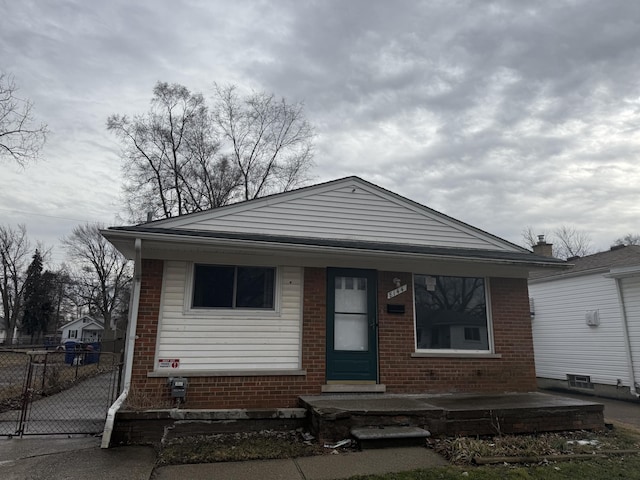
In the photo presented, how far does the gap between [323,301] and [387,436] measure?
248 cm

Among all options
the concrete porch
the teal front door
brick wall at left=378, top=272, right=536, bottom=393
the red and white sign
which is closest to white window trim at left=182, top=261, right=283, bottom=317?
the red and white sign

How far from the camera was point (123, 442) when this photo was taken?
5.38m

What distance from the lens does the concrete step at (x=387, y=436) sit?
5234mm

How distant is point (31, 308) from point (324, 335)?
54.7 meters

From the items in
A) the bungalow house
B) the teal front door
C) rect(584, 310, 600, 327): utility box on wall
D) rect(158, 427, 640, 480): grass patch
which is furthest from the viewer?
rect(584, 310, 600, 327): utility box on wall

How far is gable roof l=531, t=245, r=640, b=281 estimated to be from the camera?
37.8 ft

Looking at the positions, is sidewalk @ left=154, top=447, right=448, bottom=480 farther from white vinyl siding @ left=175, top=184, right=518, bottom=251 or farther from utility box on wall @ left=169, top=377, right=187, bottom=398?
white vinyl siding @ left=175, top=184, right=518, bottom=251

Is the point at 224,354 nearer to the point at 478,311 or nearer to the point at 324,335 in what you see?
the point at 324,335

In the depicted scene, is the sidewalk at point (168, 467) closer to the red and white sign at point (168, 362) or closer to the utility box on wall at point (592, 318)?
the red and white sign at point (168, 362)

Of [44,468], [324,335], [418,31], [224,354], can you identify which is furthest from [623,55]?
[44,468]

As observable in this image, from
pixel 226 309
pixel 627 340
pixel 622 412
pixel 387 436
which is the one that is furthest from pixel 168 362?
pixel 627 340

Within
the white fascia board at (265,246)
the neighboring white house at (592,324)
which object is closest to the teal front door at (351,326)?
the white fascia board at (265,246)

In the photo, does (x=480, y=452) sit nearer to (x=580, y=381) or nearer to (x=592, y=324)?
(x=592, y=324)

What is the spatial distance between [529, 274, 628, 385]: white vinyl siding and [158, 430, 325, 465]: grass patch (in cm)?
993
